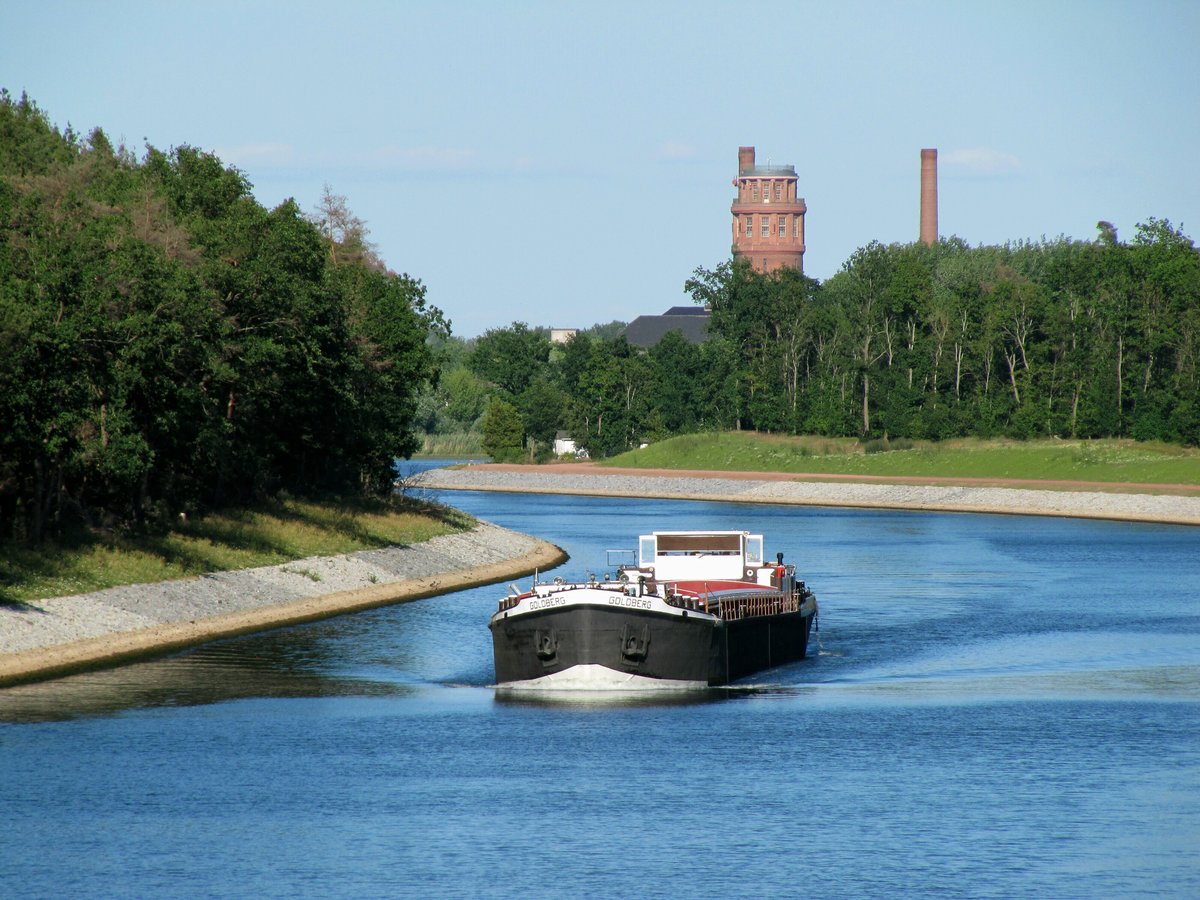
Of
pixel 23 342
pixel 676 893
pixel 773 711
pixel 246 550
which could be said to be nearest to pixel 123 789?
pixel 676 893

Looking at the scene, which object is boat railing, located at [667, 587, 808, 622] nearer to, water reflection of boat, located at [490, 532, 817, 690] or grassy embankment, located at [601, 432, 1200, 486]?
water reflection of boat, located at [490, 532, 817, 690]

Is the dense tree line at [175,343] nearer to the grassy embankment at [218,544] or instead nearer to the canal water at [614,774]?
the grassy embankment at [218,544]

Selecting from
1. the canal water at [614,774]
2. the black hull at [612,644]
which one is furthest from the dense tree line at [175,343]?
the black hull at [612,644]

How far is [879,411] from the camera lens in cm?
18075

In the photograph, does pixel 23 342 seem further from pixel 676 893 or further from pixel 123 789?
pixel 676 893

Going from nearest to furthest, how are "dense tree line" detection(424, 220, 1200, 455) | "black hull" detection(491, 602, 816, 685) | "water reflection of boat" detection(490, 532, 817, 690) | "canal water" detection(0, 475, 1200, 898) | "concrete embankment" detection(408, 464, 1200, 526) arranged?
"canal water" detection(0, 475, 1200, 898) < "water reflection of boat" detection(490, 532, 817, 690) < "black hull" detection(491, 602, 816, 685) < "concrete embankment" detection(408, 464, 1200, 526) < "dense tree line" detection(424, 220, 1200, 455)

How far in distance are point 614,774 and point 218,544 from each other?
3814 centimetres

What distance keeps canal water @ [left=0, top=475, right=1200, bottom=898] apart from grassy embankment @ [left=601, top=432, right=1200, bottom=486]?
86.4m

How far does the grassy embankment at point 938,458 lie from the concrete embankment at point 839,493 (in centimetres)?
454

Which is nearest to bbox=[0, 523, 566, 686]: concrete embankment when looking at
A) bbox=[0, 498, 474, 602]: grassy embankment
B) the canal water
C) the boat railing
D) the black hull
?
bbox=[0, 498, 474, 602]: grassy embankment

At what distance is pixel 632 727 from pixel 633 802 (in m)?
7.73

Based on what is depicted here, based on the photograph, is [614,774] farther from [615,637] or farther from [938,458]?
[938,458]

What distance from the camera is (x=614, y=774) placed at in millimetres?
38312

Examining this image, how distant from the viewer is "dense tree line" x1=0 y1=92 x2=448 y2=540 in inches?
2312
